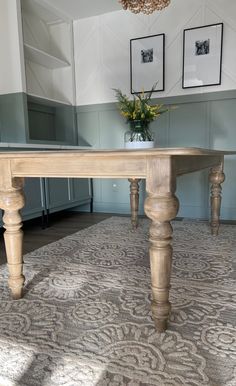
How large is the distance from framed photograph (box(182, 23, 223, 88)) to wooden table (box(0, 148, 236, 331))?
190 centimetres

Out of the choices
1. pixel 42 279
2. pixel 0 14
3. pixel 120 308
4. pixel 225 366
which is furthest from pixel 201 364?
pixel 0 14

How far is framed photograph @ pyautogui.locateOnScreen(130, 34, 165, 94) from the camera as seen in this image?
285 centimetres

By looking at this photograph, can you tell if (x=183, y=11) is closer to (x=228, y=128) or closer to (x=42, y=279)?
(x=228, y=128)

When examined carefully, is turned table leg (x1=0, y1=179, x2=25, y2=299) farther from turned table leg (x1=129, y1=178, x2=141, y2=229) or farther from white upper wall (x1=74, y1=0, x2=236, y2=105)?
white upper wall (x1=74, y1=0, x2=236, y2=105)

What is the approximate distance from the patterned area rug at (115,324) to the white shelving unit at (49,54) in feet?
6.86

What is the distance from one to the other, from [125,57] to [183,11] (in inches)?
26.9

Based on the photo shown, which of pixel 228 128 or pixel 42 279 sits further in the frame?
pixel 228 128

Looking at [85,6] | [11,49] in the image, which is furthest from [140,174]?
[85,6]

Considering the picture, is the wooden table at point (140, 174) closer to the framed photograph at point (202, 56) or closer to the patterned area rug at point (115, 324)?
the patterned area rug at point (115, 324)

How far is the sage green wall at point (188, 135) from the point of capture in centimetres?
270

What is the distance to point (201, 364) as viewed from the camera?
805mm

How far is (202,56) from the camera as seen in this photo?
268 centimetres

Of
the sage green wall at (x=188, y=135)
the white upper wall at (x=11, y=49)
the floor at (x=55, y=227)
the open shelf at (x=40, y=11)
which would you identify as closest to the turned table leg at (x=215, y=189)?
the sage green wall at (x=188, y=135)

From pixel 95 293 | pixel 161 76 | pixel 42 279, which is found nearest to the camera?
pixel 95 293
